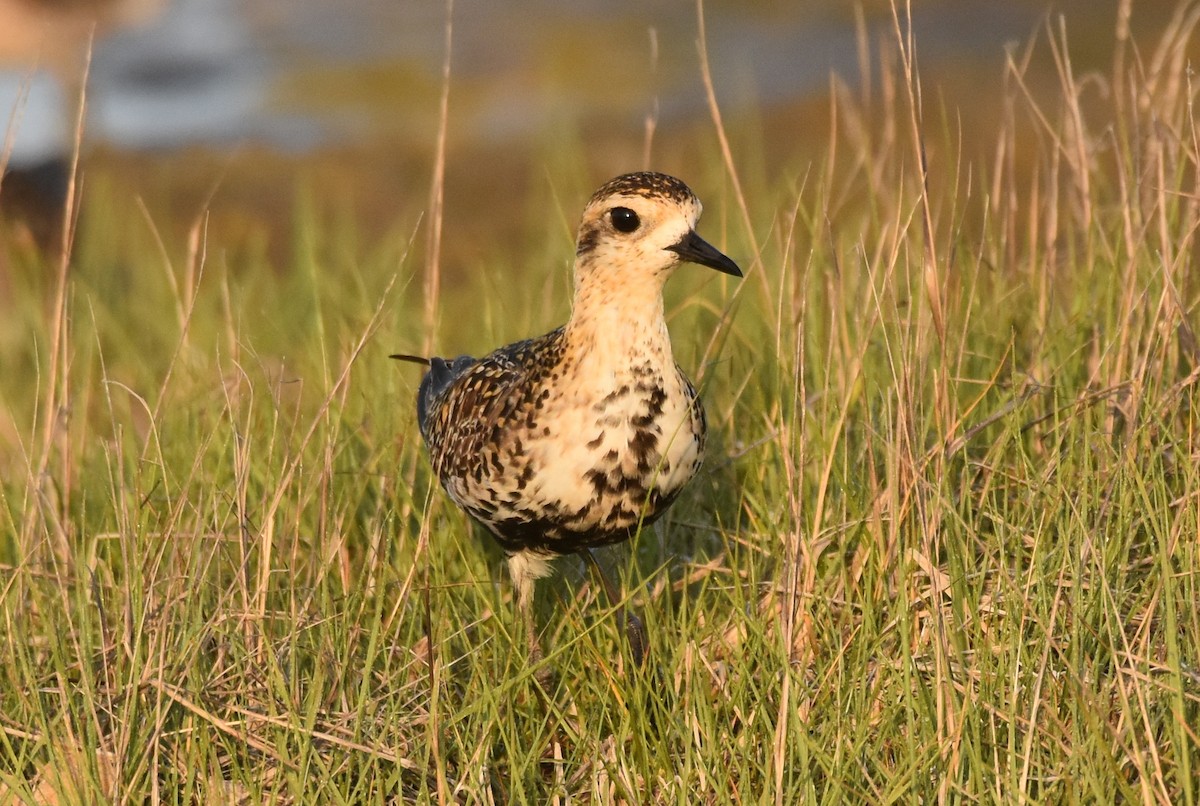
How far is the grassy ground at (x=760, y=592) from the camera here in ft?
13.3

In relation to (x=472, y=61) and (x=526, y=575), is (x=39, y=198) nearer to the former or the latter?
(x=526, y=575)

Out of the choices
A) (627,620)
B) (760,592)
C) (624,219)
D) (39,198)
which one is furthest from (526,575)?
(39,198)

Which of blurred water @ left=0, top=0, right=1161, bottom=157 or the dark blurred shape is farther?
blurred water @ left=0, top=0, right=1161, bottom=157

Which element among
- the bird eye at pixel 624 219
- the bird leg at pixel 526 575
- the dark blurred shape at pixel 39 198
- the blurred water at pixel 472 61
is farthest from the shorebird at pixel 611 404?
the blurred water at pixel 472 61

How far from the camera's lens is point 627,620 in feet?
15.7

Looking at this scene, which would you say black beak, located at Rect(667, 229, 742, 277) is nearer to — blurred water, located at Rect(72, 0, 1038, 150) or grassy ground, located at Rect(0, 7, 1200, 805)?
grassy ground, located at Rect(0, 7, 1200, 805)

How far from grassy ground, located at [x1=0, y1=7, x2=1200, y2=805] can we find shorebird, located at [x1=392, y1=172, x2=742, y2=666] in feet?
0.95

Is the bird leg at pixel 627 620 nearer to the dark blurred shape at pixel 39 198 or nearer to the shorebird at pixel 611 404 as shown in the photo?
the shorebird at pixel 611 404

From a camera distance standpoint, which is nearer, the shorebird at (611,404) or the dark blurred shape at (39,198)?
the shorebird at (611,404)

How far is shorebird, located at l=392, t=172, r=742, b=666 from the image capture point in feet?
14.8

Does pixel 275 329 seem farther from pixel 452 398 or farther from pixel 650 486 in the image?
pixel 650 486

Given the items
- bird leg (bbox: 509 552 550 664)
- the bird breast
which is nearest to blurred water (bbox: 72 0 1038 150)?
bird leg (bbox: 509 552 550 664)

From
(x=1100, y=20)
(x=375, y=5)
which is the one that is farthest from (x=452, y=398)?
(x=375, y=5)

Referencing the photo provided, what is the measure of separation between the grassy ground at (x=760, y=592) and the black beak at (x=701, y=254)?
0.89ft
